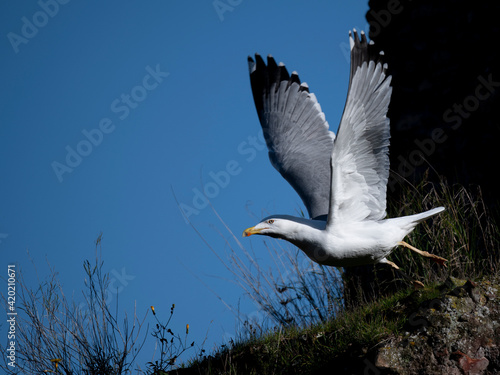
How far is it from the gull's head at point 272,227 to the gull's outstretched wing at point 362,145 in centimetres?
32

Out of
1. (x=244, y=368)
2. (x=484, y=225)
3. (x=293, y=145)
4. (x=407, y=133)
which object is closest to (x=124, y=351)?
(x=244, y=368)

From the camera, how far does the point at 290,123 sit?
17.1 ft

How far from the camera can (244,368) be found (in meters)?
4.27

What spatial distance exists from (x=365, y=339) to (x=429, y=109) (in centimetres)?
405

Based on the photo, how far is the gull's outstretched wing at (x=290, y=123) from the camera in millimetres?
4961

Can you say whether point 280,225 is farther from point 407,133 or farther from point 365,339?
point 407,133

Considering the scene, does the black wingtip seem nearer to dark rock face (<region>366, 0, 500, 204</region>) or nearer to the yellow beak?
the yellow beak

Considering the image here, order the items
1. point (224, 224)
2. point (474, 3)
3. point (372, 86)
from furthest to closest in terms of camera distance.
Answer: point (474, 3)
point (224, 224)
point (372, 86)

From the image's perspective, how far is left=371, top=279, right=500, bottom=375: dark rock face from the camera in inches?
134

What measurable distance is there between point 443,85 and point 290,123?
2.73m

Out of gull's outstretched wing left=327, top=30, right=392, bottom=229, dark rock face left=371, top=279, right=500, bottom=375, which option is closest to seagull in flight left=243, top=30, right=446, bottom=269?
gull's outstretched wing left=327, top=30, right=392, bottom=229

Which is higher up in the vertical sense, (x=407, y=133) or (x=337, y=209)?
(x=407, y=133)

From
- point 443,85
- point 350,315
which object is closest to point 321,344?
point 350,315

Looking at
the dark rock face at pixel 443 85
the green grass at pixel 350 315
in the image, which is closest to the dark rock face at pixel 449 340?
the green grass at pixel 350 315
